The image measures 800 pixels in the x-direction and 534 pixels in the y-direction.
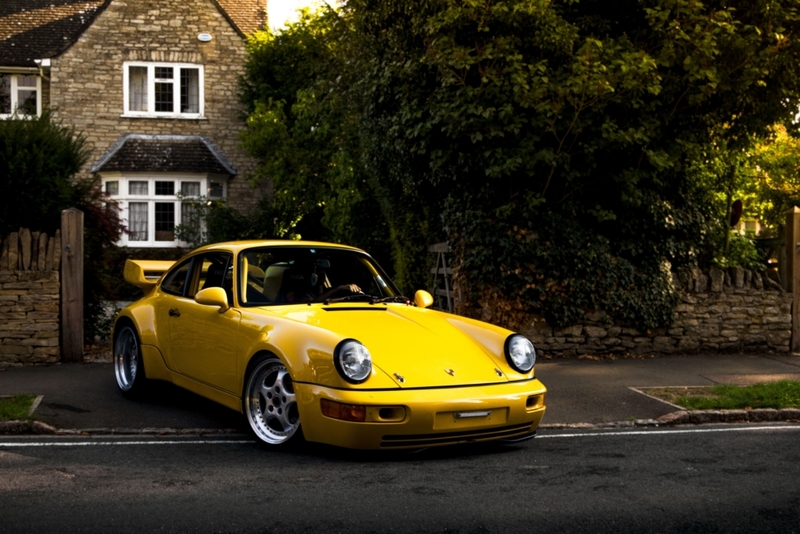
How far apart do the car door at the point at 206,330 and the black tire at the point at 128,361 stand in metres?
0.78

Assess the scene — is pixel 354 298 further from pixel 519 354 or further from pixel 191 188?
pixel 191 188

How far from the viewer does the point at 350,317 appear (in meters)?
7.22

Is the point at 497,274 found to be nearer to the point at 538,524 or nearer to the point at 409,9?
the point at 409,9

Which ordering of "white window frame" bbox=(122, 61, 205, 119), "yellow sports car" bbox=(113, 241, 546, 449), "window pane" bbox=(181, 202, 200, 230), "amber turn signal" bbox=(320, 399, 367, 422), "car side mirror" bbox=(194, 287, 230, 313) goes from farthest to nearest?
"white window frame" bbox=(122, 61, 205, 119) < "window pane" bbox=(181, 202, 200, 230) < "car side mirror" bbox=(194, 287, 230, 313) < "yellow sports car" bbox=(113, 241, 546, 449) < "amber turn signal" bbox=(320, 399, 367, 422)

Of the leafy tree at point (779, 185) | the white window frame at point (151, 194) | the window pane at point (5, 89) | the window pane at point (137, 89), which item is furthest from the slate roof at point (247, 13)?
the leafy tree at point (779, 185)

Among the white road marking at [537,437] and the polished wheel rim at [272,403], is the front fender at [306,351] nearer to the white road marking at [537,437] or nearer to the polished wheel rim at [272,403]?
the polished wheel rim at [272,403]

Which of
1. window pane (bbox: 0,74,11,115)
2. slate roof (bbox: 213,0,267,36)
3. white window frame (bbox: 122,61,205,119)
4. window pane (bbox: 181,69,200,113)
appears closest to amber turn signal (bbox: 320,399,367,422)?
white window frame (bbox: 122,61,205,119)

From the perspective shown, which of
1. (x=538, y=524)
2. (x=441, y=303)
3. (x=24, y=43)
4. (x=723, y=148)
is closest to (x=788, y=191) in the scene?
(x=723, y=148)

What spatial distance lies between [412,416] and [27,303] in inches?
286

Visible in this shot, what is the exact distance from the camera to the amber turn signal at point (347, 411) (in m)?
6.27

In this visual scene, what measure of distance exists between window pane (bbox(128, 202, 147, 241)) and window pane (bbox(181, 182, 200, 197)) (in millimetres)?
1350

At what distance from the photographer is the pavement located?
8.09 m

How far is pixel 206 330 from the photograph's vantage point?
786cm

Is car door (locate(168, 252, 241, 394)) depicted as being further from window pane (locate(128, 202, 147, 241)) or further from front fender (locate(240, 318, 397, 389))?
window pane (locate(128, 202, 147, 241))
